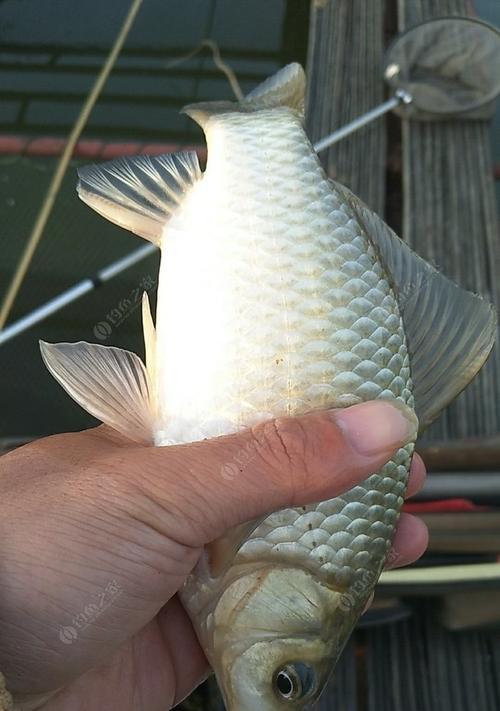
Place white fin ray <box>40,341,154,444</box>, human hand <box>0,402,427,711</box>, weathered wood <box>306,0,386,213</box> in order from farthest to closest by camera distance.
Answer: weathered wood <box>306,0,386,213</box> < white fin ray <box>40,341,154,444</box> < human hand <box>0,402,427,711</box>

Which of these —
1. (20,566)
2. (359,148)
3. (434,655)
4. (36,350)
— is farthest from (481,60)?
(20,566)

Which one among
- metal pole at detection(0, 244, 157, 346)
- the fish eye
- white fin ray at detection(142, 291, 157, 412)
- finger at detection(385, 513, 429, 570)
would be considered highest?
metal pole at detection(0, 244, 157, 346)

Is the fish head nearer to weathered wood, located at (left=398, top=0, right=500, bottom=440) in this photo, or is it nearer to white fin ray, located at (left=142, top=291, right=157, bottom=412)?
white fin ray, located at (left=142, top=291, right=157, bottom=412)

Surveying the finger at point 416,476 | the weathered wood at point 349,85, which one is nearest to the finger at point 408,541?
the finger at point 416,476

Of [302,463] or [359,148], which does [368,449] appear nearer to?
[302,463]

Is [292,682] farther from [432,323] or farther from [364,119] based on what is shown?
[364,119]

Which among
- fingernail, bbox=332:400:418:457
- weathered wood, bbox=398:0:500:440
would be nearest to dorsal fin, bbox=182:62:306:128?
fingernail, bbox=332:400:418:457

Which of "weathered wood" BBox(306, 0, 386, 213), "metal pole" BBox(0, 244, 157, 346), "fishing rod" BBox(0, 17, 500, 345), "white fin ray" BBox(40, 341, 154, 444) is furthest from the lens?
"fishing rod" BBox(0, 17, 500, 345)
